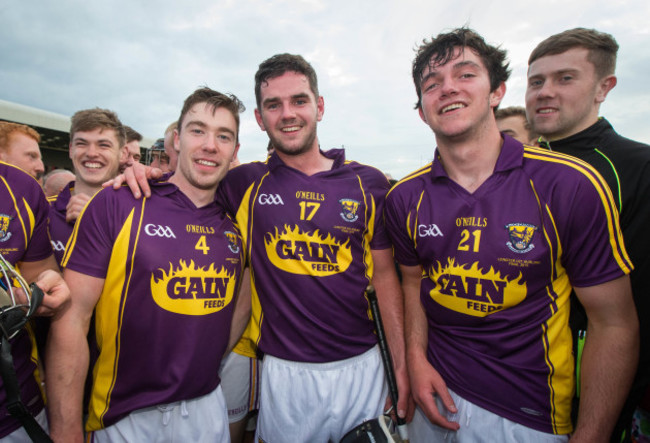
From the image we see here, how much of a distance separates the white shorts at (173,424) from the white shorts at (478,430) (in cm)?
128

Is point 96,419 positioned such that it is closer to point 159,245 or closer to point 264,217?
point 159,245

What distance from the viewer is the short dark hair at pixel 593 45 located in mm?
2148

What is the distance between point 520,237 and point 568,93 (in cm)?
119

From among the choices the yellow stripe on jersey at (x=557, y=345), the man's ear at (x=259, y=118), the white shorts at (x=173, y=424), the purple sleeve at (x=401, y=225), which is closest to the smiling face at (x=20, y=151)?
the man's ear at (x=259, y=118)

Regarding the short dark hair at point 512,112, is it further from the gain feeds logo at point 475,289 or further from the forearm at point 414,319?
the gain feeds logo at point 475,289

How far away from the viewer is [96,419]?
182 cm

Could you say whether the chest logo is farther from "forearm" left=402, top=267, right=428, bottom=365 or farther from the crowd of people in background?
"forearm" left=402, top=267, right=428, bottom=365

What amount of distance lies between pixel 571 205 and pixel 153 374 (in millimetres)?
2321

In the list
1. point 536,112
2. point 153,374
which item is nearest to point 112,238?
point 153,374

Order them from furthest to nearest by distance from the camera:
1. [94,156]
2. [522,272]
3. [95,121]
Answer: [95,121]
[94,156]
[522,272]

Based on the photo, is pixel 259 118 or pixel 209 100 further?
pixel 259 118

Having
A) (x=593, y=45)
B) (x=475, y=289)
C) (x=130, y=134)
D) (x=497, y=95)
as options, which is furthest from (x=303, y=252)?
(x=130, y=134)

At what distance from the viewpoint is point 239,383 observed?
2.66 meters

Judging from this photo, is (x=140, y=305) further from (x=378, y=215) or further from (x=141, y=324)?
(x=378, y=215)
